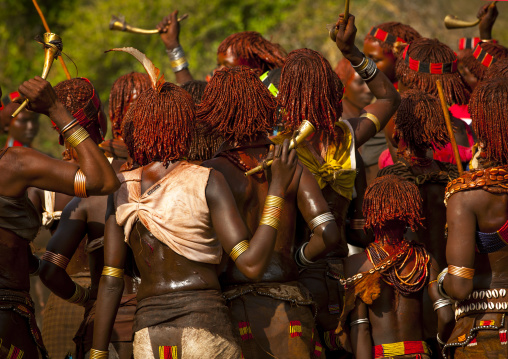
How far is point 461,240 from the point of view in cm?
404

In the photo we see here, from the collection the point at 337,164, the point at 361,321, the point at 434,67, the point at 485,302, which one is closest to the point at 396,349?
the point at 361,321

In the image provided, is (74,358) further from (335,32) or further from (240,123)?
(335,32)

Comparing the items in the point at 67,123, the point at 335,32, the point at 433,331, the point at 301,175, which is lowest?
the point at 433,331

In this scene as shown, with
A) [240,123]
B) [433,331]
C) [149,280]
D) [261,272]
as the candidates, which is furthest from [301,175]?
[433,331]

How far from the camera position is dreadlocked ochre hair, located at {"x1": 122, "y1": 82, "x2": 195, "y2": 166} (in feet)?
13.1

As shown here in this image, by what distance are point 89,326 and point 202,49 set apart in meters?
10.6

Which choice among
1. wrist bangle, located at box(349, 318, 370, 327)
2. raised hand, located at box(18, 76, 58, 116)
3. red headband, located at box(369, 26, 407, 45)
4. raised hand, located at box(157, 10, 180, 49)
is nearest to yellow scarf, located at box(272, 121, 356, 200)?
wrist bangle, located at box(349, 318, 370, 327)

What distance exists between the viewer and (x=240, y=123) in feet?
14.0

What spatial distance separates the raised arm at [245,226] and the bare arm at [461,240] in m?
1.00

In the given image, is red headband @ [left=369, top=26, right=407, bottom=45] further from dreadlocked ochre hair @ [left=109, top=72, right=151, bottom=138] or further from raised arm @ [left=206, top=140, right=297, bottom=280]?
raised arm @ [left=206, top=140, right=297, bottom=280]

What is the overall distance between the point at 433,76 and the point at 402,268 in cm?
235

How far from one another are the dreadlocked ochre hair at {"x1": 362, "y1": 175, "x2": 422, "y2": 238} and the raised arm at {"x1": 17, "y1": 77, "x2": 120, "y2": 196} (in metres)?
1.84

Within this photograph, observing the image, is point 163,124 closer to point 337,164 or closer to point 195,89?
point 337,164

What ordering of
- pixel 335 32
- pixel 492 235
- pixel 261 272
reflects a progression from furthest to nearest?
pixel 335 32
pixel 492 235
pixel 261 272
